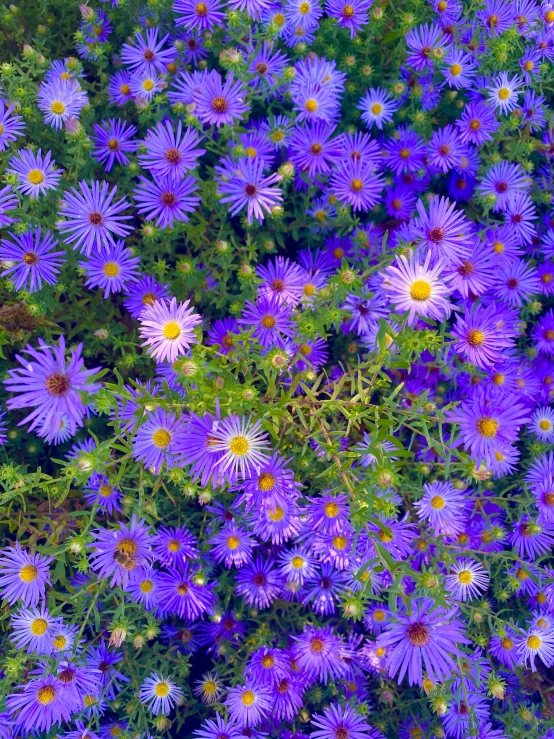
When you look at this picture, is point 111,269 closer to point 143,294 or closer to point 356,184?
point 143,294

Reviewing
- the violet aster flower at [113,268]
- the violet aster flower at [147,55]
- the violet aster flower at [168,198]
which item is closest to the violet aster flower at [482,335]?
the violet aster flower at [168,198]

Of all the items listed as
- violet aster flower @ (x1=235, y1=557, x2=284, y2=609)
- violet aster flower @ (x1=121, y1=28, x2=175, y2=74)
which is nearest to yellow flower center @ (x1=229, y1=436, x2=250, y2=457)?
violet aster flower @ (x1=235, y1=557, x2=284, y2=609)

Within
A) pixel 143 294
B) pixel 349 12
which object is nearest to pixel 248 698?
pixel 143 294

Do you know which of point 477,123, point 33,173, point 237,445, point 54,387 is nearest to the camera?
point 54,387

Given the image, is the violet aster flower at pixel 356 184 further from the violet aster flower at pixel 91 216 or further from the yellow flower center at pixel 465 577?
the yellow flower center at pixel 465 577

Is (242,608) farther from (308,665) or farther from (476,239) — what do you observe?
(476,239)

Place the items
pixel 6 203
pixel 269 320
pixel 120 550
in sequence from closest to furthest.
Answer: pixel 120 550 < pixel 6 203 < pixel 269 320

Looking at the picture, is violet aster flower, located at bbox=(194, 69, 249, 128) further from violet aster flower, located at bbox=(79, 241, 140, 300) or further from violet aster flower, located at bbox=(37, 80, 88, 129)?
violet aster flower, located at bbox=(79, 241, 140, 300)
